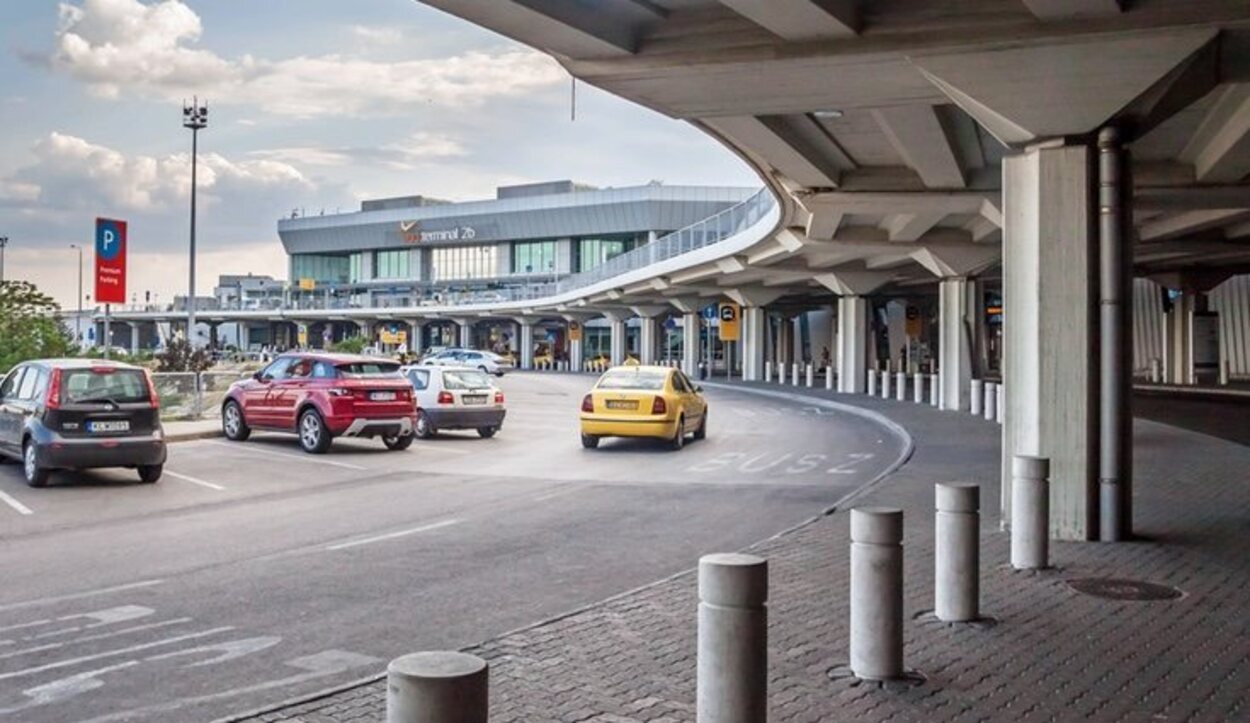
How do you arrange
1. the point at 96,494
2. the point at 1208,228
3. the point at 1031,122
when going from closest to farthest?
the point at 1031,122, the point at 96,494, the point at 1208,228

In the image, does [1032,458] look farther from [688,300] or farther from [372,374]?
[688,300]

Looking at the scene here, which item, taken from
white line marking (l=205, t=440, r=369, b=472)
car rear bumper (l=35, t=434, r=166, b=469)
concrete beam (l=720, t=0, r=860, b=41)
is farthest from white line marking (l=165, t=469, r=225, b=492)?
concrete beam (l=720, t=0, r=860, b=41)

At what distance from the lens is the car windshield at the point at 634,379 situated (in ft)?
69.6

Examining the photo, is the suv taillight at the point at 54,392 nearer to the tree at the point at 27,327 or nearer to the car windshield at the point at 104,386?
the car windshield at the point at 104,386

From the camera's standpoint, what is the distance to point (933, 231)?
3112cm

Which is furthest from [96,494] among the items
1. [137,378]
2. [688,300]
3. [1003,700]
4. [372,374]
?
[688,300]

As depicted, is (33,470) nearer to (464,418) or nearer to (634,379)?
(464,418)

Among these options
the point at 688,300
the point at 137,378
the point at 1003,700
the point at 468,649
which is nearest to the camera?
the point at 1003,700

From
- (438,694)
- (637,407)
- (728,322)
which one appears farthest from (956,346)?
(438,694)

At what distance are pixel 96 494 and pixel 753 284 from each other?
42315 mm

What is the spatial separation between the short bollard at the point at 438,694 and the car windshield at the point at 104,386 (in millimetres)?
13171

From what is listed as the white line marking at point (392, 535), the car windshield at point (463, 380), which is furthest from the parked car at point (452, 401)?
the white line marking at point (392, 535)

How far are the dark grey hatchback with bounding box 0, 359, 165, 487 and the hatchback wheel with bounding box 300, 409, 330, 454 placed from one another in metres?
4.16

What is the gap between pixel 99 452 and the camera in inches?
581
